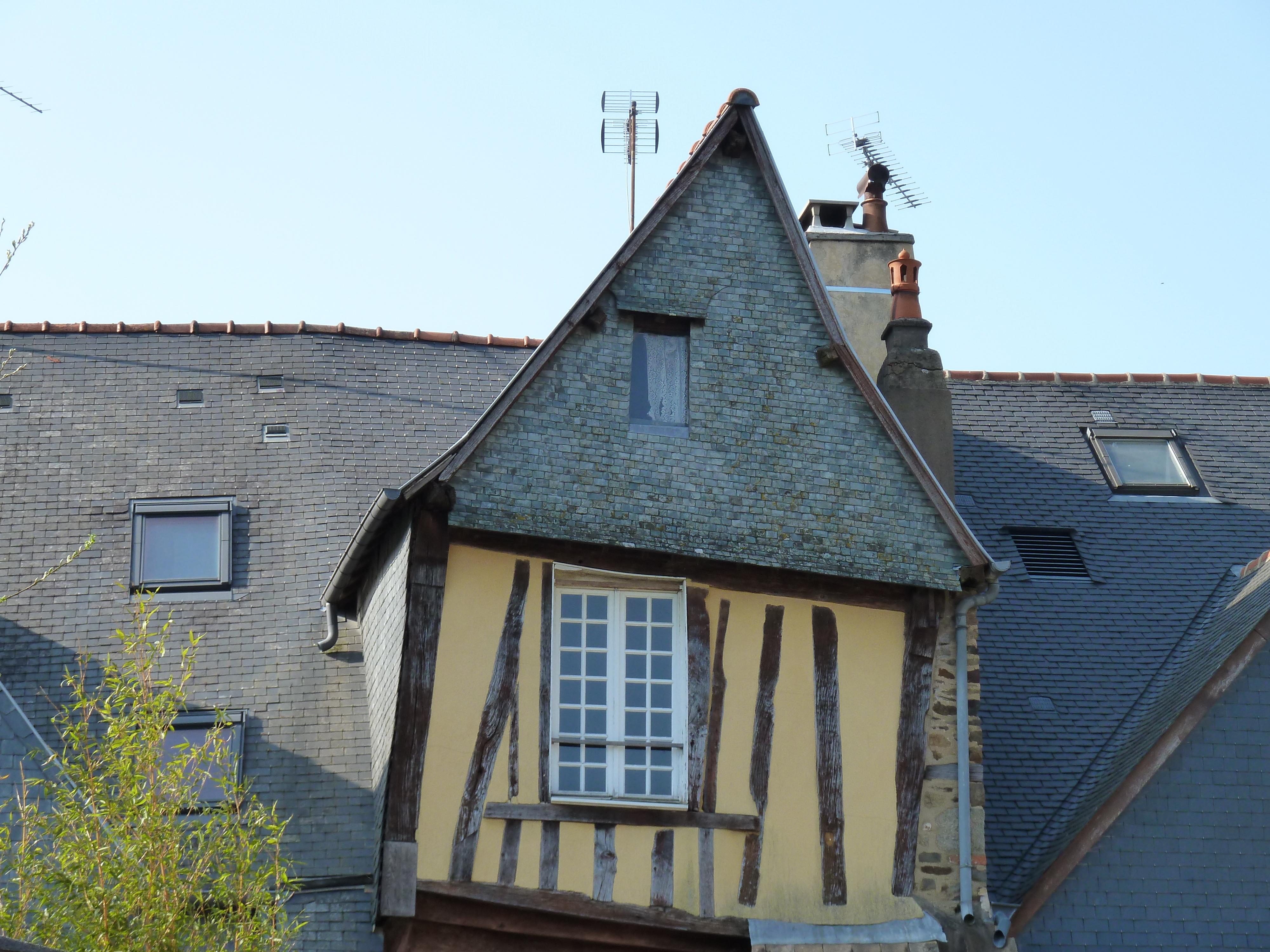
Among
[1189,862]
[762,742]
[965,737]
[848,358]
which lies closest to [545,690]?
[762,742]

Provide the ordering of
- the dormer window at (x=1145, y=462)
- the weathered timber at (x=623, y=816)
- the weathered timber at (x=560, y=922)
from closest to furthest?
the weathered timber at (x=560, y=922) → the weathered timber at (x=623, y=816) → the dormer window at (x=1145, y=462)

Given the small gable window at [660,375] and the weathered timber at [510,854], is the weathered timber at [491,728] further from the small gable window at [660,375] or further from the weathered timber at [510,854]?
the small gable window at [660,375]

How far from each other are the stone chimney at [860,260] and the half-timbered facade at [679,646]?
3.28 m

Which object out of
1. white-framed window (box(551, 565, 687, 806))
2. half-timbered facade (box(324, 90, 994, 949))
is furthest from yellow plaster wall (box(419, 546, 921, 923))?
white-framed window (box(551, 565, 687, 806))

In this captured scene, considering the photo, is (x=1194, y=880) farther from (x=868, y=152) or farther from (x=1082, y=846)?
(x=868, y=152)

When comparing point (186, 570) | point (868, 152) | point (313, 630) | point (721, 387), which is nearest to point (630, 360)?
point (721, 387)

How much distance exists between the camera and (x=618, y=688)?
920cm

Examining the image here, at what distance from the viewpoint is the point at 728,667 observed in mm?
9398

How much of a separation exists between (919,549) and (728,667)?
1.34 meters

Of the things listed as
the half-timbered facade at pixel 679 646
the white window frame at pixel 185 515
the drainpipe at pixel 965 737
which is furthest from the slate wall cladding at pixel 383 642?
the drainpipe at pixel 965 737

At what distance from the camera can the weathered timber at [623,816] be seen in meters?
8.84

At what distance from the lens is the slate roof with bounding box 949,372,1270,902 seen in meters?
10.3

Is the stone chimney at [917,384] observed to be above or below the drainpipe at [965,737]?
above

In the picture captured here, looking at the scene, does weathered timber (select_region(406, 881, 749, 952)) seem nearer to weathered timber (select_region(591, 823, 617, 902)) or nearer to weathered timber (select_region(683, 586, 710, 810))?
weathered timber (select_region(591, 823, 617, 902))
